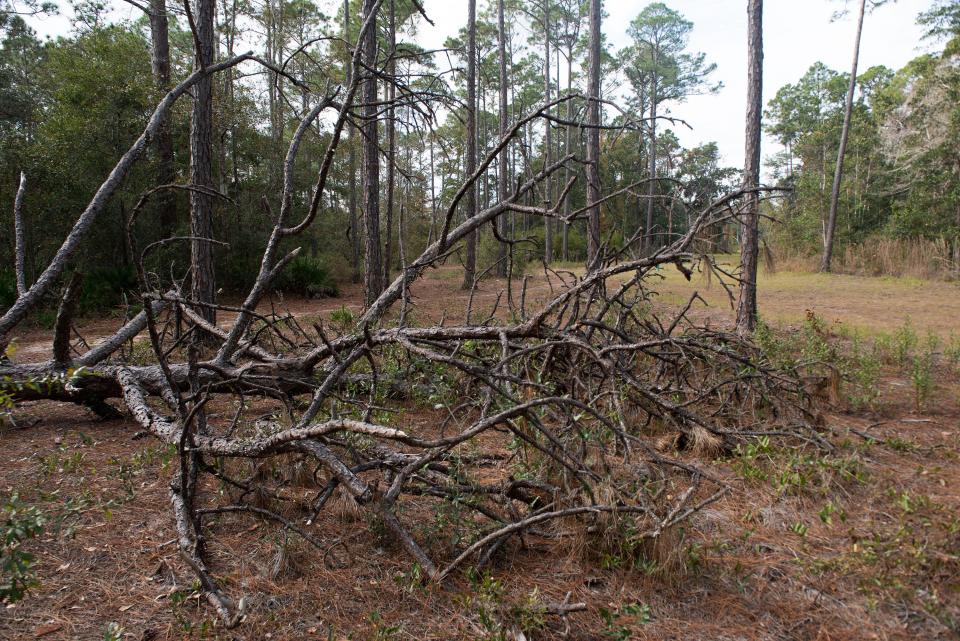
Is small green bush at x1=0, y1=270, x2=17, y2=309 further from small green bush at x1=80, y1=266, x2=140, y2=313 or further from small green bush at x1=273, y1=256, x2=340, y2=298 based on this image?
small green bush at x1=273, y1=256, x2=340, y2=298

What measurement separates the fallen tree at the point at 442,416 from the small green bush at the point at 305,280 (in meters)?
9.29

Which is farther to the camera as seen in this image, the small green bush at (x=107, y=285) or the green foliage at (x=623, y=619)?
the small green bush at (x=107, y=285)

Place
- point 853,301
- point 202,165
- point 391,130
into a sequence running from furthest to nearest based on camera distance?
point 391,130
point 853,301
point 202,165

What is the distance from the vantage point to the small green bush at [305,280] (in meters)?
14.0

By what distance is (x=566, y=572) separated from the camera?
2.44 meters

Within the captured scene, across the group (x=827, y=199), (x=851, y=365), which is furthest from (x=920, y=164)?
(x=851, y=365)

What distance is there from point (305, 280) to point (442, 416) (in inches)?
408

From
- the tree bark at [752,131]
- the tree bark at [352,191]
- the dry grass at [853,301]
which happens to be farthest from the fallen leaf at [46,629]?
the tree bark at [352,191]

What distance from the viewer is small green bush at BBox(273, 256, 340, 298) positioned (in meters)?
14.0

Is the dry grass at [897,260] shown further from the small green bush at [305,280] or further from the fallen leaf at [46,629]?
the fallen leaf at [46,629]

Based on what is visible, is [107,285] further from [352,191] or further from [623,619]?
[623,619]

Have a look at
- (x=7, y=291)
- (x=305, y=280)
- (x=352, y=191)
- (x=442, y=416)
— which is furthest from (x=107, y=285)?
(x=352, y=191)

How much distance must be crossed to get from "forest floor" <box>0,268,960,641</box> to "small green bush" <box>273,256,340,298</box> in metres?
10.8

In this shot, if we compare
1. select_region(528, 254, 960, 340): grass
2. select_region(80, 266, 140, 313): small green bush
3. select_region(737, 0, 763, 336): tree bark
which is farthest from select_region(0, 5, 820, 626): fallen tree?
select_region(80, 266, 140, 313): small green bush
